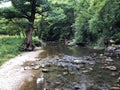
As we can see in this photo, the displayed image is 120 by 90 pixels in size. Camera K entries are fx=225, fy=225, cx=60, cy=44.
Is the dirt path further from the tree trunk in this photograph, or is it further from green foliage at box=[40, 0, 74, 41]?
green foliage at box=[40, 0, 74, 41]

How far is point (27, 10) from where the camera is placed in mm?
27922

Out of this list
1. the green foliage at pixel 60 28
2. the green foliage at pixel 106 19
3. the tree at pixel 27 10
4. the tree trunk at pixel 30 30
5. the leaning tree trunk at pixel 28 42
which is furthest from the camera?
the green foliage at pixel 60 28

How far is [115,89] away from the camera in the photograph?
1052 cm

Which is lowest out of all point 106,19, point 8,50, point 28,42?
point 8,50

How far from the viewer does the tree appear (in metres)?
26.7

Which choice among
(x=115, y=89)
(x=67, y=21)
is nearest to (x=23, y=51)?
(x=115, y=89)

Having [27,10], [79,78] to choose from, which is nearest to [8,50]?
[27,10]

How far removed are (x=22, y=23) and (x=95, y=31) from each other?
33.8 feet

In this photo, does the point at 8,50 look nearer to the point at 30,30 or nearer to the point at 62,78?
the point at 30,30

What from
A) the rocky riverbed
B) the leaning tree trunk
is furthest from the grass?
the rocky riverbed

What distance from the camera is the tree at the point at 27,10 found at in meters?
26.7

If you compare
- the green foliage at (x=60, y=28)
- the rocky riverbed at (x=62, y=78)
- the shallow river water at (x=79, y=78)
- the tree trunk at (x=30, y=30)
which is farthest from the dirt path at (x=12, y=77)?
the green foliage at (x=60, y=28)

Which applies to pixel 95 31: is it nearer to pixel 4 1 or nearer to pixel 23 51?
pixel 23 51

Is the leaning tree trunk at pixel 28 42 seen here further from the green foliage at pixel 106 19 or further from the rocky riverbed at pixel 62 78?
the rocky riverbed at pixel 62 78
